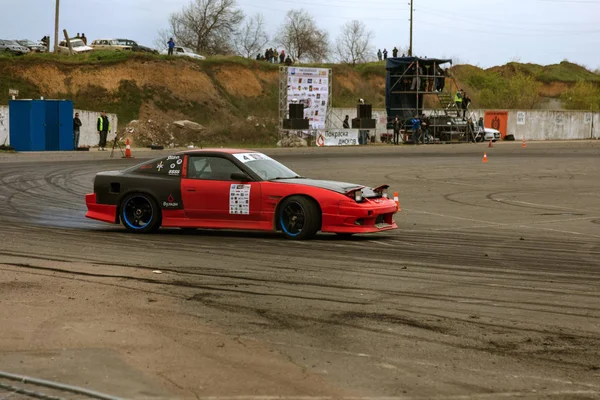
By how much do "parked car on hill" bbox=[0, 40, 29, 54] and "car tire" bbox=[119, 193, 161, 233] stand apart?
5402 cm

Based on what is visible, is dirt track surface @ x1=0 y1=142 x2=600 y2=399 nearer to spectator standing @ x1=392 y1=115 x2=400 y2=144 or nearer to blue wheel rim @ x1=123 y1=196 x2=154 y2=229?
blue wheel rim @ x1=123 y1=196 x2=154 y2=229

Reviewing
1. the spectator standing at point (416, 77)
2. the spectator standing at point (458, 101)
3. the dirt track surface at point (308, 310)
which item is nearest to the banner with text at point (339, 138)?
the spectator standing at point (416, 77)

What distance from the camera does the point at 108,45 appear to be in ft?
230

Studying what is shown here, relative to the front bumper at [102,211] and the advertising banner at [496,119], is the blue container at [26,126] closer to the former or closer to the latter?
the front bumper at [102,211]

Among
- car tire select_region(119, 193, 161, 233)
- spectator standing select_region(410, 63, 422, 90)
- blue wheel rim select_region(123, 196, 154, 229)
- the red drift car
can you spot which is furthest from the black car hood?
spectator standing select_region(410, 63, 422, 90)

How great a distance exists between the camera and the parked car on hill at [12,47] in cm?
6378

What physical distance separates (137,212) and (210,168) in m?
1.31

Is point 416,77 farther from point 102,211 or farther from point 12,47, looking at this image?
point 102,211

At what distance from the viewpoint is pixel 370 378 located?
5.50 m

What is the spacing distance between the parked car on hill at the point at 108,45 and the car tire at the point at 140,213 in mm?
57224

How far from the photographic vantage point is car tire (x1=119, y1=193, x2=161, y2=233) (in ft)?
43.5

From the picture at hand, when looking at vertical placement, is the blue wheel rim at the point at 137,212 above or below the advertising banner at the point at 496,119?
below

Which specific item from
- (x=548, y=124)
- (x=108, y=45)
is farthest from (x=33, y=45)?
(x=548, y=124)

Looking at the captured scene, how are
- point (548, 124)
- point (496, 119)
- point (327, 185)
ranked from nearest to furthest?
point (327, 185), point (496, 119), point (548, 124)
